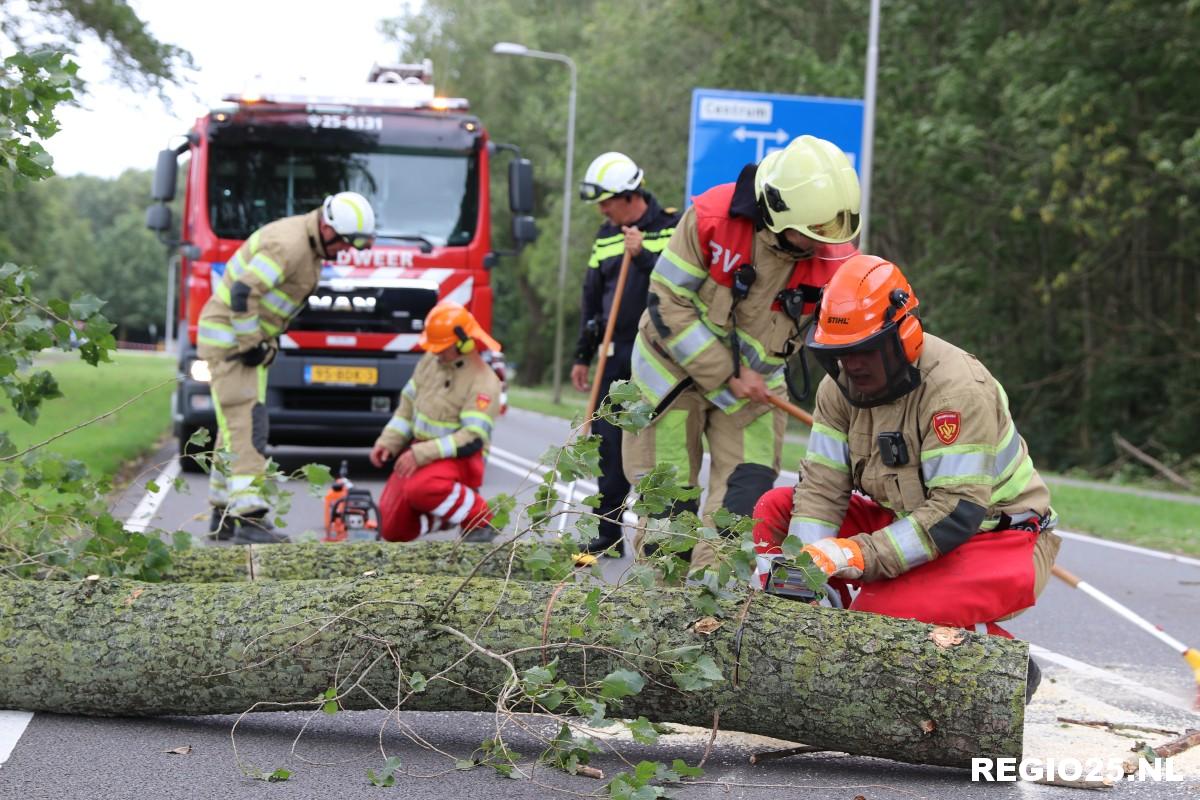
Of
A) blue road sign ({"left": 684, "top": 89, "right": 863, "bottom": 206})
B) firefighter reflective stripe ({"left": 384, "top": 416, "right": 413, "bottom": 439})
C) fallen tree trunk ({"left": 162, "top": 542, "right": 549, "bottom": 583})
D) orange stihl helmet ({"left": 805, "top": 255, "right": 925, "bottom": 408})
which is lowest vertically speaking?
fallen tree trunk ({"left": 162, "top": 542, "right": 549, "bottom": 583})

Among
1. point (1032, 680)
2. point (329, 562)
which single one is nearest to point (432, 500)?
point (329, 562)

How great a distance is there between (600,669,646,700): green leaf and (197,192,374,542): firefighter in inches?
180

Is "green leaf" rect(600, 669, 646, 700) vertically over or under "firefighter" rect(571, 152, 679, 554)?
under

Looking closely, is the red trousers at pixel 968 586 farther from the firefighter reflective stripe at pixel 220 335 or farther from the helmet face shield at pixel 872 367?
the firefighter reflective stripe at pixel 220 335

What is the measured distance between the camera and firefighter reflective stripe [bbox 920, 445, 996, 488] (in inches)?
181

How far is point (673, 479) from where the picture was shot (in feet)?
15.0

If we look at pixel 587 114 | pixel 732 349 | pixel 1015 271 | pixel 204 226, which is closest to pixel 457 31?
pixel 587 114

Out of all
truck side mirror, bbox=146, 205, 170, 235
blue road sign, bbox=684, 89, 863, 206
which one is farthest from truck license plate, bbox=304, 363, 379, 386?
blue road sign, bbox=684, 89, 863, 206

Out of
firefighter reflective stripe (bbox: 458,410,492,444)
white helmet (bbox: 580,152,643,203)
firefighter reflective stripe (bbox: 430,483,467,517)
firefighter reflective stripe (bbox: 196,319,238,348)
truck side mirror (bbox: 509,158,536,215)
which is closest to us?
white helmet (bbox: 580,152,643,203)

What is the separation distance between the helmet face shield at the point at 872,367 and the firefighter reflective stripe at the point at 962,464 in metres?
0.22

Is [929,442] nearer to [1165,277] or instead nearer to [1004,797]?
[1004,797]

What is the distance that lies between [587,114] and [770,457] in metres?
33.0

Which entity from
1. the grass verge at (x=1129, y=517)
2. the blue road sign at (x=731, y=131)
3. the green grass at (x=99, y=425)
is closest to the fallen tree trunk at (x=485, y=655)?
the green grass at (x=99, y=425)

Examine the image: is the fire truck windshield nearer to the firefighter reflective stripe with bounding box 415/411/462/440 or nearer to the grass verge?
the grass verge
